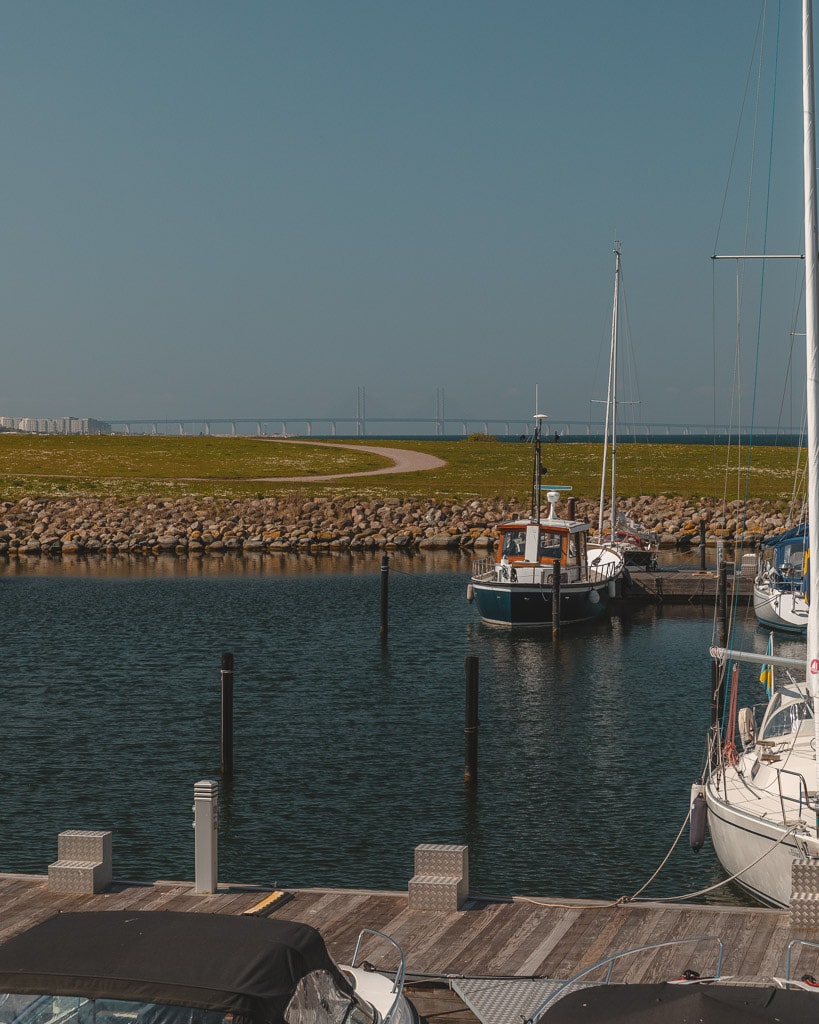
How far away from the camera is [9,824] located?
23453 millimetres

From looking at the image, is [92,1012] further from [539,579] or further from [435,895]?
[539,579]

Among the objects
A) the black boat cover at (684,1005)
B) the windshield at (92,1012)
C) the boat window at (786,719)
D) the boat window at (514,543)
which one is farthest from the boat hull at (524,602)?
the windshield at (92,1012)

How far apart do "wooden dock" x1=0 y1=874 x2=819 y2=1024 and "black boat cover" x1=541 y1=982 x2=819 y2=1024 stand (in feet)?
11.0

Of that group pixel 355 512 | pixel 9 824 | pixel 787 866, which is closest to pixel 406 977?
pixel 787 866

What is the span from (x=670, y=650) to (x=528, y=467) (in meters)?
71.9

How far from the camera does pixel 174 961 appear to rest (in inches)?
370

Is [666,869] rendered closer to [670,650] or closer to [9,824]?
[9,824]

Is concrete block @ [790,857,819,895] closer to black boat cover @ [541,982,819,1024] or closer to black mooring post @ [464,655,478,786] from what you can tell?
black boat cover @ [541,982,819,1024]

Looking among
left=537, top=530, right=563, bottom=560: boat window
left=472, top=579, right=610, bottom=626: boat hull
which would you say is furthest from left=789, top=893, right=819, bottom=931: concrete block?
left=537, top=530, right=563, bottom=560: boat window

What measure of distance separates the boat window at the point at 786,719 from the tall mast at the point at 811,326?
4.36 meters

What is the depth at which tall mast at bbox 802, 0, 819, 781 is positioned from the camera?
17391 mm

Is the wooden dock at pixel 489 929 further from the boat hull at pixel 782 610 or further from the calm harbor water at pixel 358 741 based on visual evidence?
the boat hull at pixel 782 610

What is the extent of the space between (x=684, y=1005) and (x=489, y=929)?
6590mm

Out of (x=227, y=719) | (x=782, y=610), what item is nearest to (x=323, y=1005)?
(x=227, y=719)
